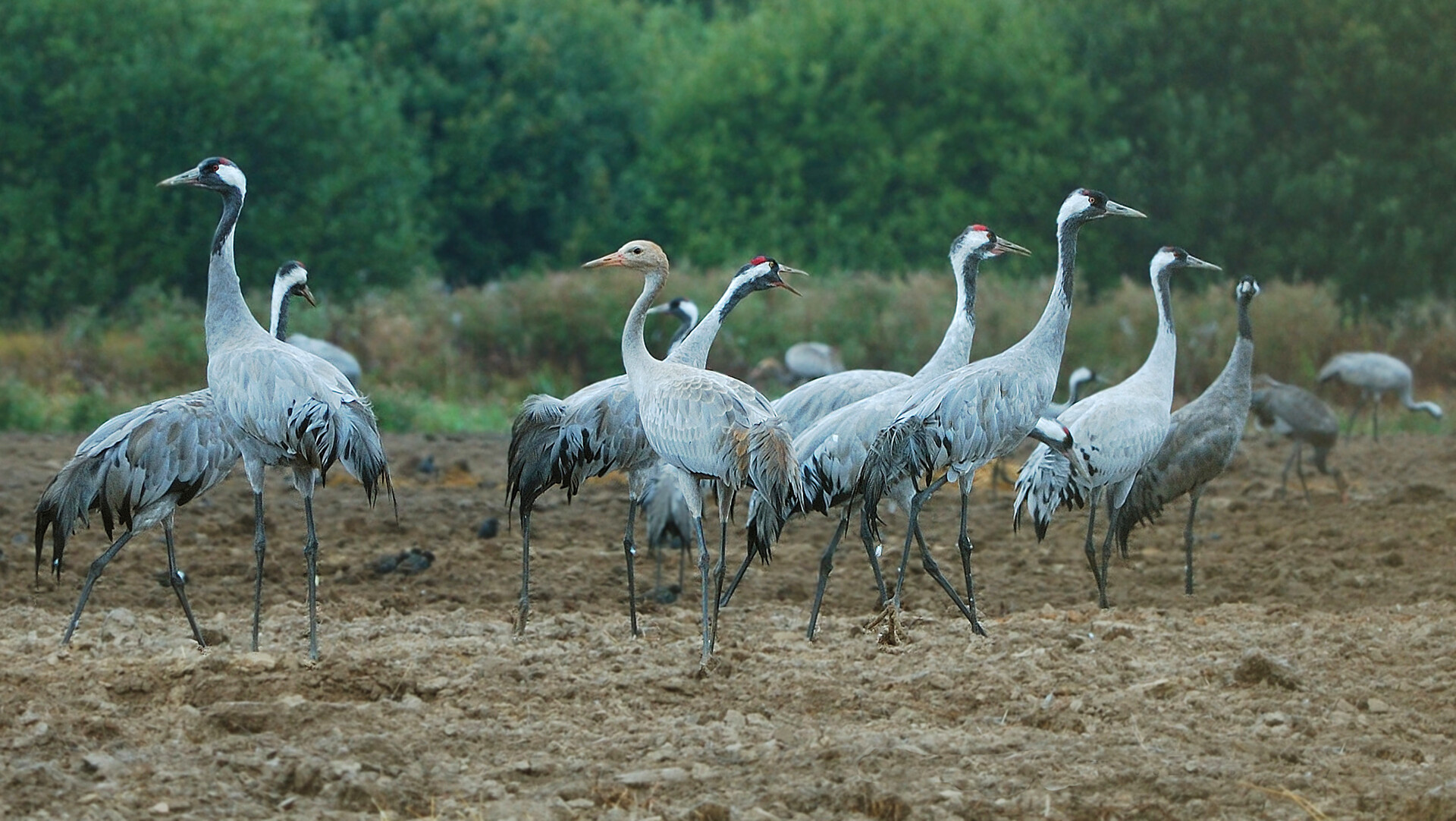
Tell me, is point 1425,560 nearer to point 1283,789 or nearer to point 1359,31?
point 1283,789

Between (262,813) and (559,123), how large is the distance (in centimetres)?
2821

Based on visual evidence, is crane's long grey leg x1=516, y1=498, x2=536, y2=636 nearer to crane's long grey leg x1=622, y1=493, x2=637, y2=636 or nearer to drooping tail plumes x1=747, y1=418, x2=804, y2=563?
crane's long grey leg x1=622, y1=493, x2=637, y2=636

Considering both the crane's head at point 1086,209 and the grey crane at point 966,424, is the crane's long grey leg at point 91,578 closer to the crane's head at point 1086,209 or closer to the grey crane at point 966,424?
the grey crane at point 966,424

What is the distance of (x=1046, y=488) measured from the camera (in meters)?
9.08

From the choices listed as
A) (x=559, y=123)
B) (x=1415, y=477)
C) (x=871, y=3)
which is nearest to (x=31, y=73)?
(x=559, y=123)

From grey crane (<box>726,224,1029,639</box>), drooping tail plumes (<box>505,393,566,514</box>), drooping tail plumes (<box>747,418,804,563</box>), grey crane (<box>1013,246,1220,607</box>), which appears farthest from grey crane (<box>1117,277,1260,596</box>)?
→ drooping tail plumes (<box>505,393,566,514</box>)

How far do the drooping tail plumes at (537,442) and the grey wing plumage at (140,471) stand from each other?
1.37 meters

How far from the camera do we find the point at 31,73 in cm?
2506

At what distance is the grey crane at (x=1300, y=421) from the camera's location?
1274cm

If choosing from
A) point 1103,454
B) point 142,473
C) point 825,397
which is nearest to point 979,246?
point 825,397

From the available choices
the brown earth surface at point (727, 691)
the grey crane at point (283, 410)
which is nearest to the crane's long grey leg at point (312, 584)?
the grey crane at point (283, 410)

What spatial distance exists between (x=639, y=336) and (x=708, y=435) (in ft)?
2.83

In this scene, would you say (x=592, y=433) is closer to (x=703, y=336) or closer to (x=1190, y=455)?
(x=703, y=336)

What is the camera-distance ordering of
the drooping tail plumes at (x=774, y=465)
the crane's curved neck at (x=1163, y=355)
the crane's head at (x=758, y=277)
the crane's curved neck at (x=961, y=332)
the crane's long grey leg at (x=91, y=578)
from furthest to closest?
the crane's curved neck at (x=1163, y=355), the crane's curved neck at (x=961, y=332), the crane's head at (x=758, y=277), the crane's long grey leg at (x=91, y=578), the drooping tail plumes at (x=774, y=465)
